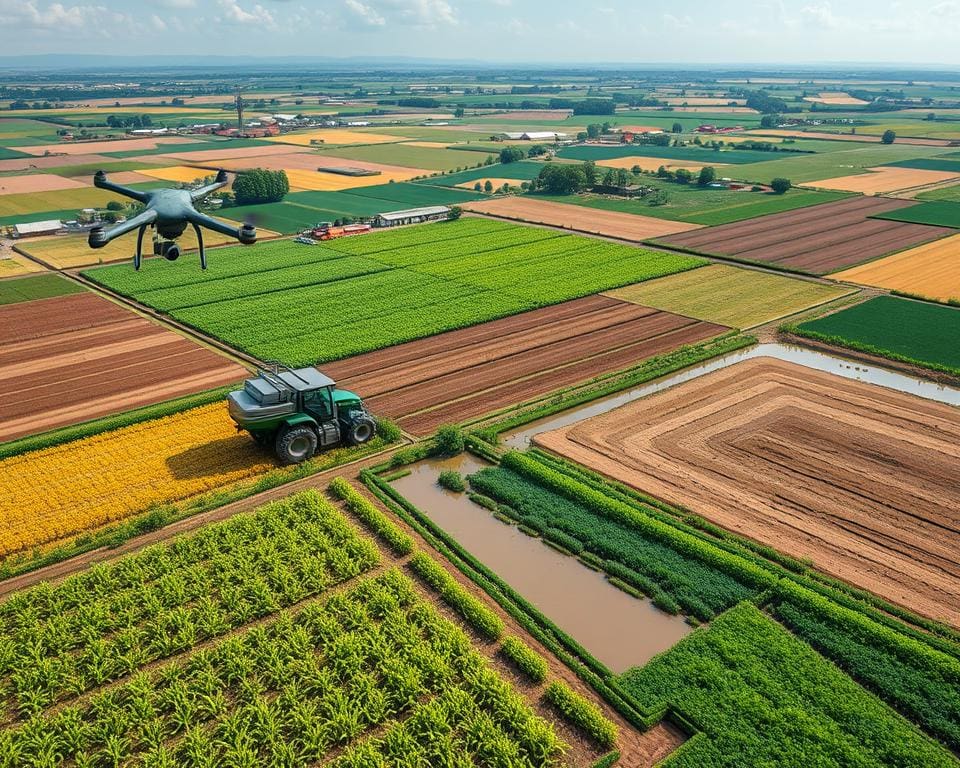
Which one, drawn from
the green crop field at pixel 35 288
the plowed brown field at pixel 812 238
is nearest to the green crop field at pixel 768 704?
the plowed brown field at pixel 812 238

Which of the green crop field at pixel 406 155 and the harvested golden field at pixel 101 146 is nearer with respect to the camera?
the green crop field at pixel 406 155

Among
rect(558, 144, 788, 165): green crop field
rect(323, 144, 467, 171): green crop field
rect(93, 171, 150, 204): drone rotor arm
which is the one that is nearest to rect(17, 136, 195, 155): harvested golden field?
rect(323, 144, 467, 171): green crop field

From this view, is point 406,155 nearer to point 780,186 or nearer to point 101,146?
point 101,146

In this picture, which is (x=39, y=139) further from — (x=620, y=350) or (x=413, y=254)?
(x=620, y=350)

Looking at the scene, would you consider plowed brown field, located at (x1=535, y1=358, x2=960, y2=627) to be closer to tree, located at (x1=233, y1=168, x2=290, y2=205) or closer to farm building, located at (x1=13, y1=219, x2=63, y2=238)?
farm building, located at (x1=13, y1=219, x2=63, y2=238)

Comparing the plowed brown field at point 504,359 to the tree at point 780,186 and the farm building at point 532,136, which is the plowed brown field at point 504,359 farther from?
the farm building at point 532,136
